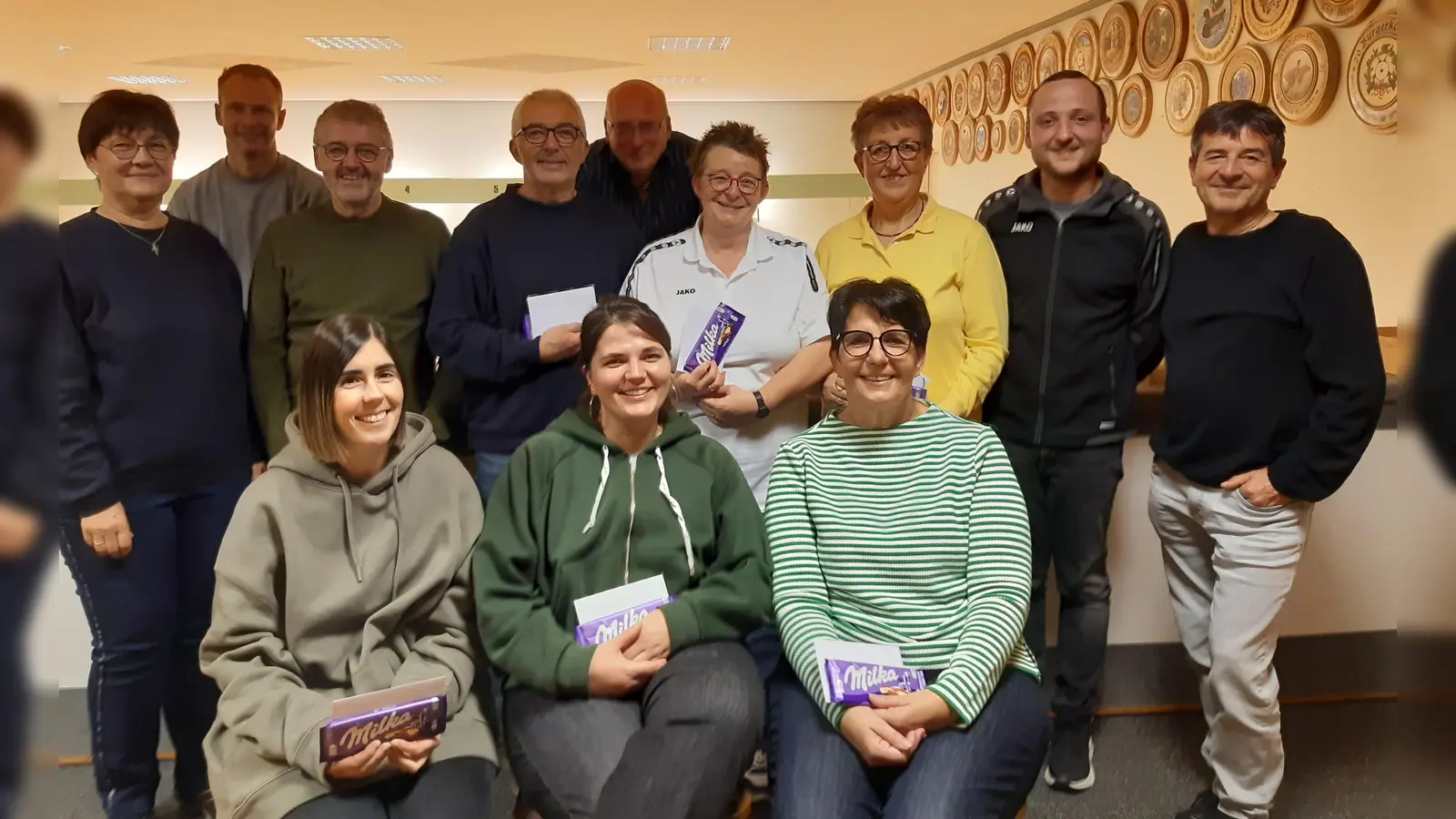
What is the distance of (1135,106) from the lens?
5.31 metres

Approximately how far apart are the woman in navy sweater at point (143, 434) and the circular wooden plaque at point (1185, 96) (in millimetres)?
4518

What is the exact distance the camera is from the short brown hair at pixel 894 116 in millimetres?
2135

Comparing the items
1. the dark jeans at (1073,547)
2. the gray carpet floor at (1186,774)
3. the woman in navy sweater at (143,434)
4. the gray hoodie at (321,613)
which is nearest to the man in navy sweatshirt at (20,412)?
the gray hoodie at (321,613)

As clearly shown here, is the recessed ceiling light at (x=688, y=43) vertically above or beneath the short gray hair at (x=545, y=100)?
above

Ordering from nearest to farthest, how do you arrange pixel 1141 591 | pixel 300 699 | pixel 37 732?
pixel 37 732
pixel 300 699
pixel 1141 591

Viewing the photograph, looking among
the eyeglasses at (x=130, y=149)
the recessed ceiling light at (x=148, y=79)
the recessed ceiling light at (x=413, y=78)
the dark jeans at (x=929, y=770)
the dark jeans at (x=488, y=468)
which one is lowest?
the dark jeans at (x=929, y=770)

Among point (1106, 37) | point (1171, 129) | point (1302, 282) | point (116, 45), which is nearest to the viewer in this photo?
point (1302, 282)

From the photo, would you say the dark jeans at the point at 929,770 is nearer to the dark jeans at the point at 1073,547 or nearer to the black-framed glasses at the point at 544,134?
the dark jeans at the point at 1073,547

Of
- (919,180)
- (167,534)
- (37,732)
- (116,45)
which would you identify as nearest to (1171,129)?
(919,180)

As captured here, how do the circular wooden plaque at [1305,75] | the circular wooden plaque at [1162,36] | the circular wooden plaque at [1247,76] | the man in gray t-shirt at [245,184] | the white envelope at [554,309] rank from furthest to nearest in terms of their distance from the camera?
the circular wooden plaque at [1162,36], the circular wooden plaque at [1247,76], the circular wooden plaque at [1305,75], the man in gray t-shirt at [245,184], the white envelope at [554,309]

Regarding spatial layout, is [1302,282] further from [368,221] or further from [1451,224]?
[368,221]

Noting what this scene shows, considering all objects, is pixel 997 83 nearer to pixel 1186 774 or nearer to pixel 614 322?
pixel 1186 774

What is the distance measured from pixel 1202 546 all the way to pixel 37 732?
2224mm

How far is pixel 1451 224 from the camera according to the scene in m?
0.50
